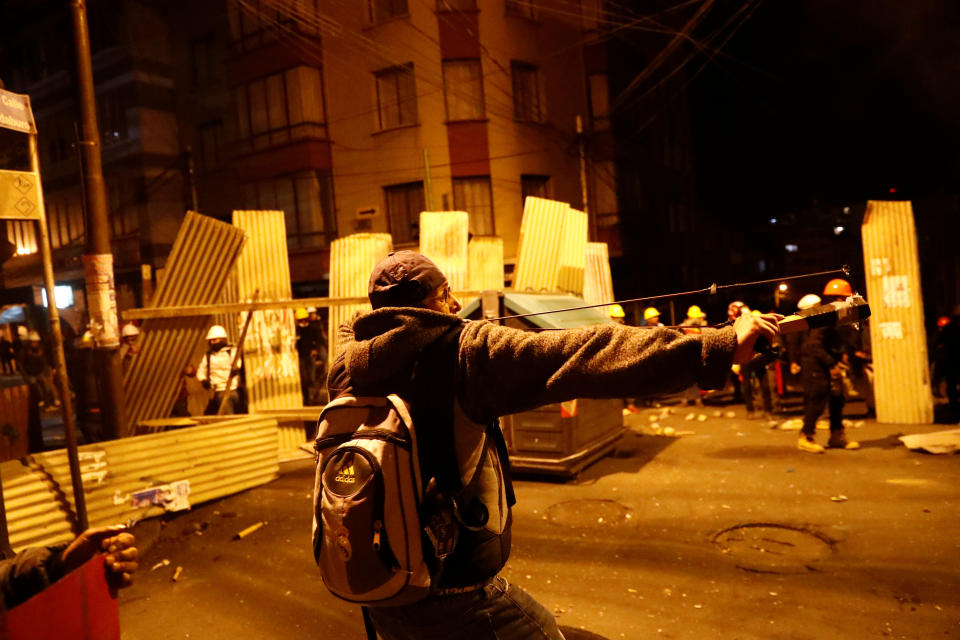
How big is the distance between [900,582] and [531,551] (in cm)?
272

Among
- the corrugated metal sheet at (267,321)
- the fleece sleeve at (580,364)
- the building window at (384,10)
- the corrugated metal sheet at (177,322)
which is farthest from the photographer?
the building window at (384,10)

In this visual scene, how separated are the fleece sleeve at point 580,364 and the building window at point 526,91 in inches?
808

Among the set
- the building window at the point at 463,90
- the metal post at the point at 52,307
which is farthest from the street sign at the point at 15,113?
the building window at the point at 463,90

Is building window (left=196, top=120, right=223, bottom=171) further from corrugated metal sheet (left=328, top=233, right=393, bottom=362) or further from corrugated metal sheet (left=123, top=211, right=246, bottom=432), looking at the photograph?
corrugated metal sheet (left=123, top=211, right=246, bottom=432)

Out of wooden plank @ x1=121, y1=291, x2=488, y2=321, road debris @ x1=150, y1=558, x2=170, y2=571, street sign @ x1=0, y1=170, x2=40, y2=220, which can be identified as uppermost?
street sign @ x1=0, y1=170, x2=40, y2=220

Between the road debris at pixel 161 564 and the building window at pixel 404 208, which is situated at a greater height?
the building window at pixel 404 208

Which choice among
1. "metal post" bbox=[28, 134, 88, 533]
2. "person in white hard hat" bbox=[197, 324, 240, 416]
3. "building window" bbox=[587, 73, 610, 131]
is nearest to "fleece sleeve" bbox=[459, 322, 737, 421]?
"metal post" bbox=[28, 134, 88, 533]

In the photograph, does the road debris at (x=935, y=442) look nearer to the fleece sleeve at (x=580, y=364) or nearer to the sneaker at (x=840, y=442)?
the sneaker at (x=840, y=442)

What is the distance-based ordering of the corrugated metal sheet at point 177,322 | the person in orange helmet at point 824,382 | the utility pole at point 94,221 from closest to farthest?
the utility pole at point 94,221 → the corrugated metal sheet at point 177,322 → the person in orange helmet at point 824,382

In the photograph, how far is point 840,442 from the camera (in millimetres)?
8234

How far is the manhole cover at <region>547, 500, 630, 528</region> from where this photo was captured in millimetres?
6219

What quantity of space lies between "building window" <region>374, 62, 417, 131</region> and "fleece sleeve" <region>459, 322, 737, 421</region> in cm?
2036

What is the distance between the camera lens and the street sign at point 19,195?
15.3 ft

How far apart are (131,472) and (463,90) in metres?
17.1
